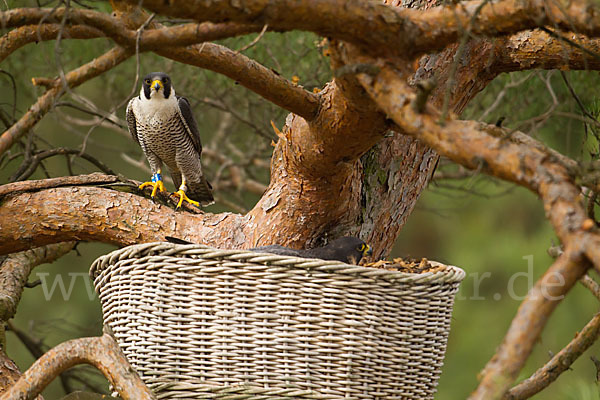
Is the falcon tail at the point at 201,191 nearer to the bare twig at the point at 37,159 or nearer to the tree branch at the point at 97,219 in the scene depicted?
the bare twig at the point at 37,159

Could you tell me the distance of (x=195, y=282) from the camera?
1.84m

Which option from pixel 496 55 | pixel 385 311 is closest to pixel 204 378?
pixel 385 311

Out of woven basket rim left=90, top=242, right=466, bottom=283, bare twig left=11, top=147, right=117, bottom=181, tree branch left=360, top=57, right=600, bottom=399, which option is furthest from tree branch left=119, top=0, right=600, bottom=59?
bare twig left=11, top=147, right=117, bottom=181

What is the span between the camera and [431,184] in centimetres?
578

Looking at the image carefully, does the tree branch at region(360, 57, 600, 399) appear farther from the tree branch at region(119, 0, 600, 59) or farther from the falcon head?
the falcon head

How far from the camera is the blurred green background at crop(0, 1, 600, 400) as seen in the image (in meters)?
3.91

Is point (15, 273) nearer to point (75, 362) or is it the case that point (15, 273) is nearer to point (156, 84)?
point (156, 84)

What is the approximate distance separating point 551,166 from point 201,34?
2.38ft

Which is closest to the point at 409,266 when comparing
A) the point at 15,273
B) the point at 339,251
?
the point at 339,251

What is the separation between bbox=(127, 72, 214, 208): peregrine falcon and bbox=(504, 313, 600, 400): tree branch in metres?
1.97

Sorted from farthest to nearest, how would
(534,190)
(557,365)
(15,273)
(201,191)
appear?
1. (201,191)
2. (15,273)
3. (557,365)
4. (534,190)

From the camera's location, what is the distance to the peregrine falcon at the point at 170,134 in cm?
374

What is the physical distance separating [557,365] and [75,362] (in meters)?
1.52

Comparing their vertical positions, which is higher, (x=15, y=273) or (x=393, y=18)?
(x=393, y=18)
